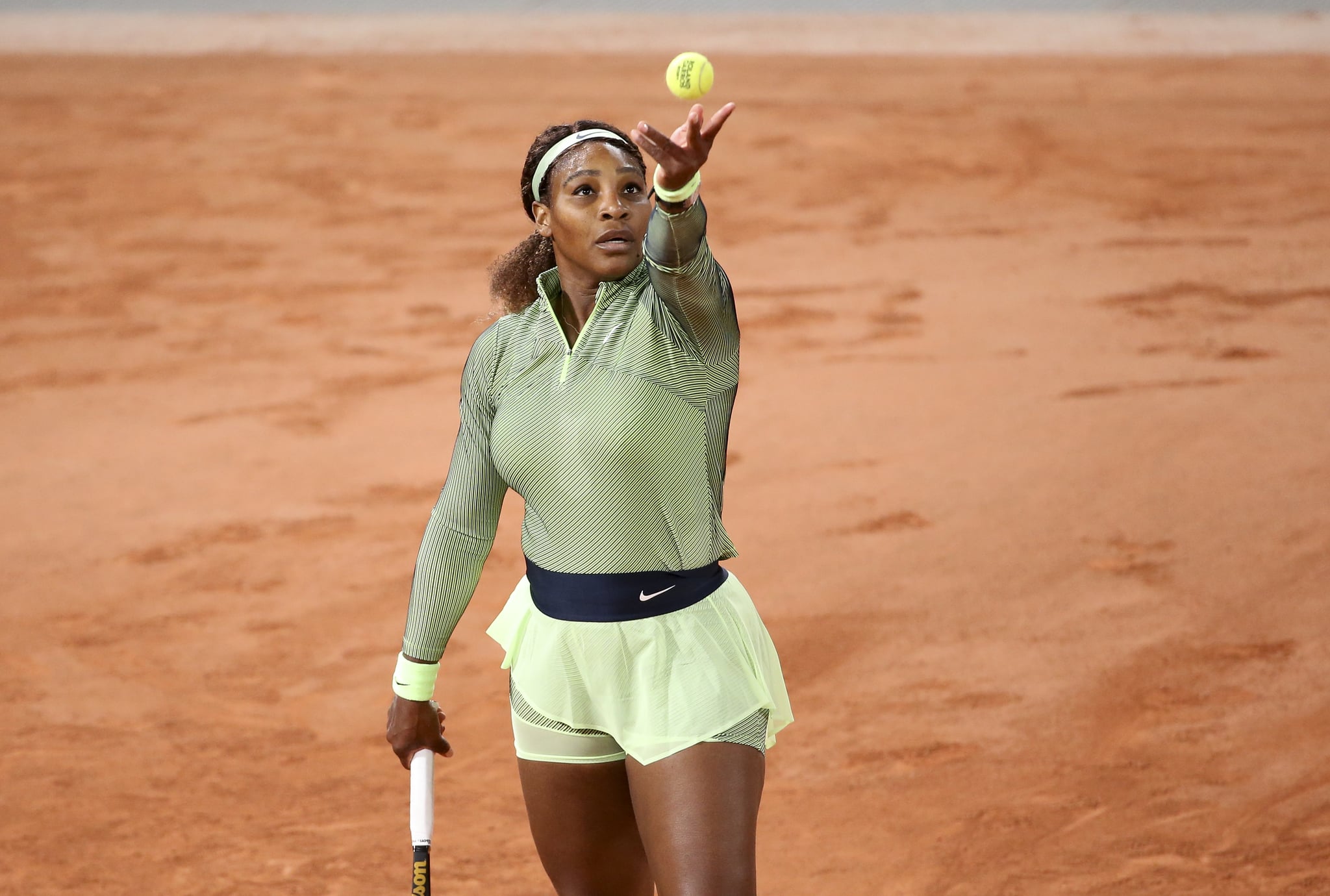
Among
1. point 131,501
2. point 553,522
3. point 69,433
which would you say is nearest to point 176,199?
point 69,433

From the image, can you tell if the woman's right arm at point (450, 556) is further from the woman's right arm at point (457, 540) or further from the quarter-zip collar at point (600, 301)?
the quarter-zip collar at point (600, 301)

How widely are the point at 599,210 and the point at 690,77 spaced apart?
40 centimetres

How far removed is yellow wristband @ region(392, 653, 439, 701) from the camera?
2910mm

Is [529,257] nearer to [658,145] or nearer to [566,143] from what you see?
[566,143]

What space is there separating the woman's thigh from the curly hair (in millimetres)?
962

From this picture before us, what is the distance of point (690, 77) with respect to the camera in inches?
113

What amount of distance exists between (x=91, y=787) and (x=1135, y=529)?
13.6 feet

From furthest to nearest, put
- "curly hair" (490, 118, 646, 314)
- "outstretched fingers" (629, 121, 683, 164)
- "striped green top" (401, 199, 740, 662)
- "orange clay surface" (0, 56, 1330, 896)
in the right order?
1. "orange clay surface" (0, 56, 1330, 896)
2. "curly hair" (490, 118, 646, 314)
3. "striped green top" (401, 199, 740, 662)
4. "outstretched fingers" (629, 121, 683, 164)

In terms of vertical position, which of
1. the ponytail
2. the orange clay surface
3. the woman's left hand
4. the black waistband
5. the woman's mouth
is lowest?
the orange clay surface

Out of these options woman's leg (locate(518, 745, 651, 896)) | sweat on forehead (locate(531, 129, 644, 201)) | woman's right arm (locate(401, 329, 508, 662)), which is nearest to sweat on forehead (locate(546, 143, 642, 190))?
sweat on forehead (locate(531, 129, 644, 201))

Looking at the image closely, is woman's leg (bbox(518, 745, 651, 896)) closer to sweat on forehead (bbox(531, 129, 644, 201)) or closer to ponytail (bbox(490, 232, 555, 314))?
ponytail (bbox(490, 232, 555, 314))

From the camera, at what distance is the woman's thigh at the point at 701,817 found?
2461 millimetres

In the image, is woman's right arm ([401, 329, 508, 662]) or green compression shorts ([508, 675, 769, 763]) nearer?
green compression shorts ([508, 675, 769, 763])

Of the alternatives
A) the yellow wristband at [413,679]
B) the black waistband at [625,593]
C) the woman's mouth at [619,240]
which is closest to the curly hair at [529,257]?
the woman's mouth at [619,240]
